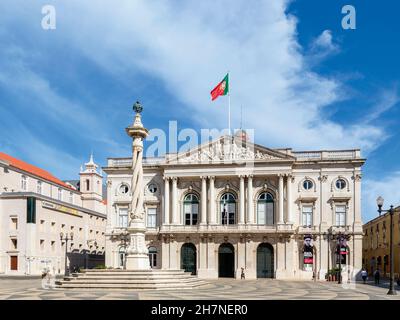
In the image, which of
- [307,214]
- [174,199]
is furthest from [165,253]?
[307,214]

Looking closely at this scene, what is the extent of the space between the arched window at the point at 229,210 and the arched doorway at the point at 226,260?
277 cm

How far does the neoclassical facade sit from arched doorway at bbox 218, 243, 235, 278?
0.37ft

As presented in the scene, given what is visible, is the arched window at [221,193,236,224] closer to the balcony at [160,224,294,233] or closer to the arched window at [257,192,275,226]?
the balcony at [160,224,294,233]

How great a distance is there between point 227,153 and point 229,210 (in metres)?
6.52

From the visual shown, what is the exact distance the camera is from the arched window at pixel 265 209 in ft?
200

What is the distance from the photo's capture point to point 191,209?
6300cm

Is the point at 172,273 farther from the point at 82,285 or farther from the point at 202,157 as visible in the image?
the point at 202,157

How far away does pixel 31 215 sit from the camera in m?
63.4

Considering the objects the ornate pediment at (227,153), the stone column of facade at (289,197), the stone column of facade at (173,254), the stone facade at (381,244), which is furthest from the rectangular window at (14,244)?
the stone facade at (381,244)

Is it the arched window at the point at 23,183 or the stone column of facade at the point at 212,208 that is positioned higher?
the arched window at the point at 23,183

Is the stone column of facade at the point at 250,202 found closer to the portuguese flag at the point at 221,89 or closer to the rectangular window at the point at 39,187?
the portuguese flag at the point at 221,89

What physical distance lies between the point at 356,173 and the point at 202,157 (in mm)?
17249

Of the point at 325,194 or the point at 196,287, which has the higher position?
the point at 325,194
